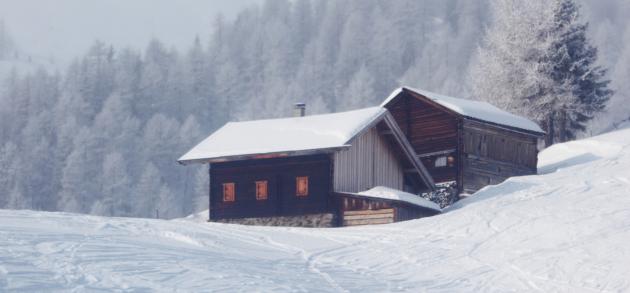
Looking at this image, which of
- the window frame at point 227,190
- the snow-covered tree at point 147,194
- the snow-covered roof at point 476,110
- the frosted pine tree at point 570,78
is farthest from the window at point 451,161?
the snow-covered tree at point 147,194

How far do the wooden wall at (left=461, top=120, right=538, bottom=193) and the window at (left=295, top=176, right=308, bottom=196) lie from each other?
11055 mm

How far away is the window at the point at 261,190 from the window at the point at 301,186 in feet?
4.65

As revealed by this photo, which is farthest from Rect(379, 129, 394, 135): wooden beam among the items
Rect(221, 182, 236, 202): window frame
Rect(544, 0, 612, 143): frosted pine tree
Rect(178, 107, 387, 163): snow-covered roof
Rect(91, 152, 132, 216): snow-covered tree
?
Rect(91, 152, 132, 216): snow-covered tree

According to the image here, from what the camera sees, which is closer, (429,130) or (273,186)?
(273,186)

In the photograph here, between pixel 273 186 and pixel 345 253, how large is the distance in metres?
13.6

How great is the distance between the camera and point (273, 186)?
44.5m

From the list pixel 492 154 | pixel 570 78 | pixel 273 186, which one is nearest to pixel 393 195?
pixel 273 186

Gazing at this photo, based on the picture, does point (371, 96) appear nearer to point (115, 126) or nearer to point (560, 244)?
point (115, 126)

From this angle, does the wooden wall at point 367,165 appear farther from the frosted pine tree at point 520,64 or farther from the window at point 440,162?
the frosted pine tree at point 520,64

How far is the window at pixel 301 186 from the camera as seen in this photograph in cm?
4388

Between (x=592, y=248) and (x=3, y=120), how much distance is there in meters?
104

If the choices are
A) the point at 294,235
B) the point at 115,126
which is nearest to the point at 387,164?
the point at 294,235

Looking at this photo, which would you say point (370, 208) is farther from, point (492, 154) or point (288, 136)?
point (492, 154)

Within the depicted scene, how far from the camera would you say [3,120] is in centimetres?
12650
